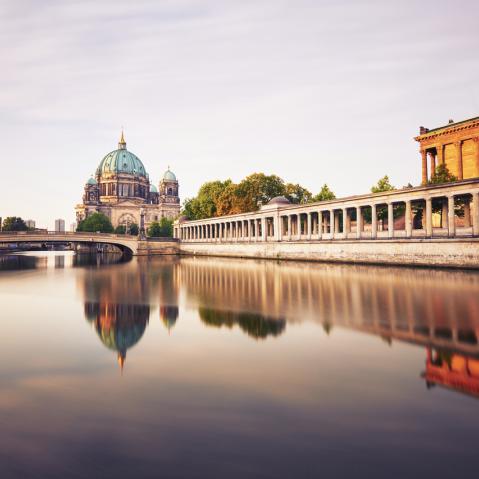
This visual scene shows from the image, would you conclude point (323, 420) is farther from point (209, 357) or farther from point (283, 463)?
point (209, 357)

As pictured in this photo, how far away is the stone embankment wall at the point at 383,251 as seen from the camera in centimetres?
3781

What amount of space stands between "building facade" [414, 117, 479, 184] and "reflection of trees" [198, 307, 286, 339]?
4901cm

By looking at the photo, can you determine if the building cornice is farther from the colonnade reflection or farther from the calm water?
the calm water

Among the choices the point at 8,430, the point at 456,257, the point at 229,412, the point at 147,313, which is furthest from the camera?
the point at 456,257

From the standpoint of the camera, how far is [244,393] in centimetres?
916

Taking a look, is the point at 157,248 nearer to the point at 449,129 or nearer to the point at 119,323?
the point at 449,129

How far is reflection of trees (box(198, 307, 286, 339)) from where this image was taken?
1503 cm

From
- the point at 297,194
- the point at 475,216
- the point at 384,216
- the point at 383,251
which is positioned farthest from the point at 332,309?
the point at 297,194

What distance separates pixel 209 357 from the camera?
12.1 metres

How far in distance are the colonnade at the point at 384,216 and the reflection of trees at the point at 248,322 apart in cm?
2754

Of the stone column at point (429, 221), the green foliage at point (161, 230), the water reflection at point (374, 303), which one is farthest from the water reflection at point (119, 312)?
the green foliage at point (161, 230)

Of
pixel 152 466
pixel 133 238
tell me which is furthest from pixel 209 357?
pixel 133 238

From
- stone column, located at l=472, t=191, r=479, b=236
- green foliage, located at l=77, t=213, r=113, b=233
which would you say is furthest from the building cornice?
green foliage, located at l=77, t=213, r=113, b=233

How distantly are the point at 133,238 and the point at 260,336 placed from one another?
89165 millimetres
